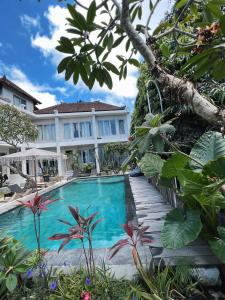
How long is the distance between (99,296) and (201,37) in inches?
96.4

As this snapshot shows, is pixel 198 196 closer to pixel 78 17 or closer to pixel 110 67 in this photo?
pixel 110 67

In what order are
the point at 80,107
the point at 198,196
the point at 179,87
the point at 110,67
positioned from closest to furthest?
the point at 179,87
the point at 110,67
the point at 198,196
the point at 80,107

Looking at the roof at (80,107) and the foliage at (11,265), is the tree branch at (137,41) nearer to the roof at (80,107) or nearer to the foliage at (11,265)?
the foliage at (11,265)

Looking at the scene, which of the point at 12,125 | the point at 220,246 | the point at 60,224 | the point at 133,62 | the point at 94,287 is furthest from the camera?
the point at 12,125

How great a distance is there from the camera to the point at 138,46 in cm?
142

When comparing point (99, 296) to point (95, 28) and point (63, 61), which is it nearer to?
point (63, 61)

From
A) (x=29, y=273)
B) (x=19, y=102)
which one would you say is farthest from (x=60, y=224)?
(x=19, y=102)

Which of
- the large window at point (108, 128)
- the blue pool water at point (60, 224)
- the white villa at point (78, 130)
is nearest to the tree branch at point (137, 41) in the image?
the blue pool water at point (60, 224)

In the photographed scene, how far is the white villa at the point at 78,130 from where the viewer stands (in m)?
28.2

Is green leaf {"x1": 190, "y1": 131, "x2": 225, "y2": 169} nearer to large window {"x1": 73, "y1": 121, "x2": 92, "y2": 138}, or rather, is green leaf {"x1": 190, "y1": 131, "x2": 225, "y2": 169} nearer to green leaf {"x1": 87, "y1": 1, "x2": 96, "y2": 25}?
green leaf {"x1": 87, "y1": 1, "x2": 96, "y2": 25}

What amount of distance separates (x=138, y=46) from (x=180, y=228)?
6.47ft

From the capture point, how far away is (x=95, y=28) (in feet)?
5.37

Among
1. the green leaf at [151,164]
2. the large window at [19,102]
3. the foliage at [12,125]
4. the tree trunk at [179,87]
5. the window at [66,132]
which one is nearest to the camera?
the tree trunk at [179,87]

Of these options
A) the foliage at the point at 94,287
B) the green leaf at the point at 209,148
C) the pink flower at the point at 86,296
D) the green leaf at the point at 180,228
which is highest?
the green leaf at the point at 209,148
